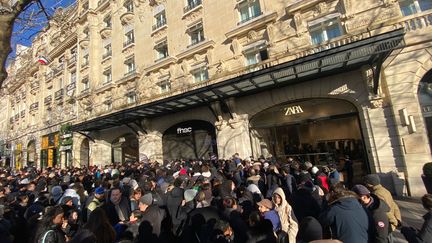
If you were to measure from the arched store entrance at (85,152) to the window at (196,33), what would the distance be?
48.5 feet

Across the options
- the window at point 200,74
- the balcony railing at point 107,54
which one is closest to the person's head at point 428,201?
the window at point 200,74

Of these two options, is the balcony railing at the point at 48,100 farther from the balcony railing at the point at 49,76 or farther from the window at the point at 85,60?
the window at the point at 85,60

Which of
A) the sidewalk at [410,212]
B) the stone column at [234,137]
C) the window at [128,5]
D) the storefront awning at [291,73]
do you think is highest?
the window at [128,5]

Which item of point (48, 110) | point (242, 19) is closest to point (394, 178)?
point (242, 19)

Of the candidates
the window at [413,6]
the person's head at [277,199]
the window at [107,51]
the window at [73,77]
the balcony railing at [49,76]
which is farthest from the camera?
the balcony railing at [49,76]

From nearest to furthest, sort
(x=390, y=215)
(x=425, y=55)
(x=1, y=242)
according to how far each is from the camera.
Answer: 1. (x=1, y=242)
2. (x=390, y=215)
3. (x=425, y=55)

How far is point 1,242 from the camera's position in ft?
10.9

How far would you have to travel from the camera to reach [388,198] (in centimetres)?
401

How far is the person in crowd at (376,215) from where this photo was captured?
315 cm

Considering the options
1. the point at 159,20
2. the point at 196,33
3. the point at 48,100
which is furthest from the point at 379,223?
the point at 48,100

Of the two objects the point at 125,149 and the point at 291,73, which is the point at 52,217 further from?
the point at 125,149

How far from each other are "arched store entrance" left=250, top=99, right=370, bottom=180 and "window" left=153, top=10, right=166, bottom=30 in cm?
1103

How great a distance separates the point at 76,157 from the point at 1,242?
71.4 ft

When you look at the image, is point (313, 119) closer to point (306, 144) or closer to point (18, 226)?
point (306, 144)
